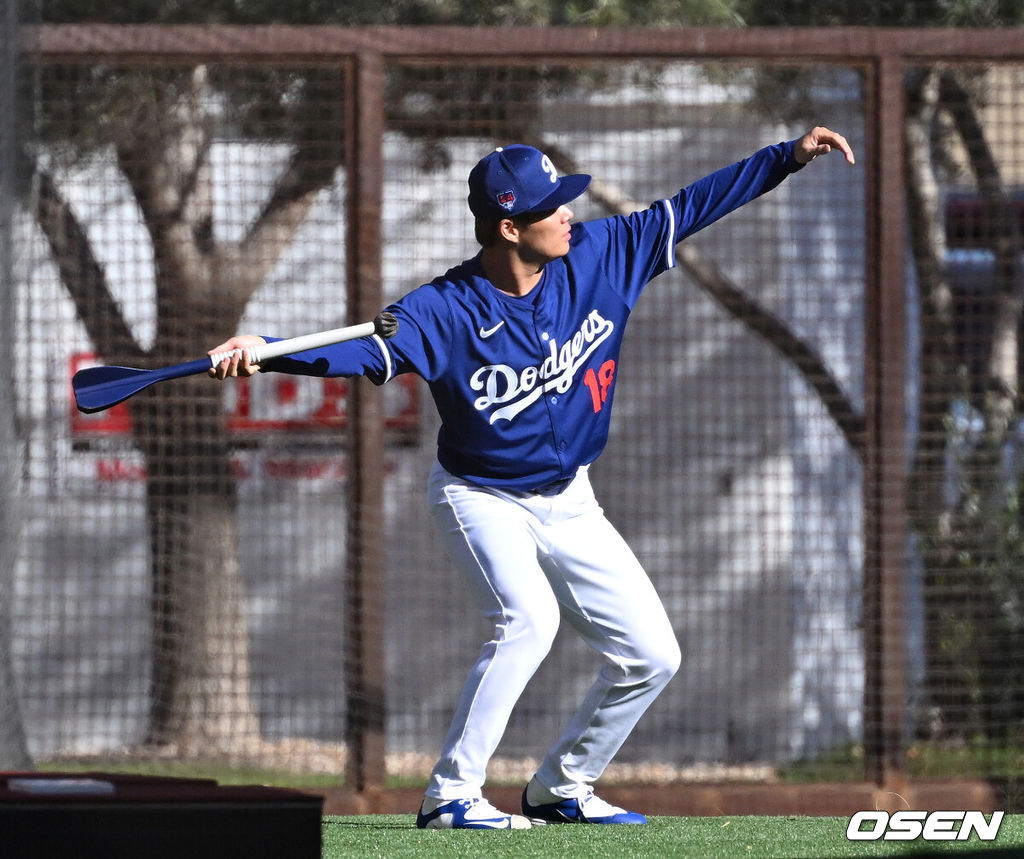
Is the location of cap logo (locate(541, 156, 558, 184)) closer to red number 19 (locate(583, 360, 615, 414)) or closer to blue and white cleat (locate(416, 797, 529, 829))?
red number 19 (locate(583, 360, 615, 414))

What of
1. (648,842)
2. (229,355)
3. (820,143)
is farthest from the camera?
(820,143)

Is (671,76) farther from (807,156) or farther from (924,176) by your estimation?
(807,156)

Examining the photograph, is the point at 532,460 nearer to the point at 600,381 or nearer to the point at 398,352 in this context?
the point at 600,381

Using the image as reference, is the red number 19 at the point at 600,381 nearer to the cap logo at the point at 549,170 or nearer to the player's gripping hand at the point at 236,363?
the cap logo at the point at 549,170

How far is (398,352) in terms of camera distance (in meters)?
4.14

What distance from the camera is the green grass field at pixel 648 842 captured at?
153 inches

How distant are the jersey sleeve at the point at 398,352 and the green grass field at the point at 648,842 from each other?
118 cm

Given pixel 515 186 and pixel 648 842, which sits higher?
pixel 515 186

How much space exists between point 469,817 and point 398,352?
4.14 ft

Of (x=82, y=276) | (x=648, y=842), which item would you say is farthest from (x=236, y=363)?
(x=82, y=276)

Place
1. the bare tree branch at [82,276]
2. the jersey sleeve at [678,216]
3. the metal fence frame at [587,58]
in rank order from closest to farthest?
the jersey sleeve at [678,216], the metal fence frame at [587,58], the bare tree branch at [82,276]

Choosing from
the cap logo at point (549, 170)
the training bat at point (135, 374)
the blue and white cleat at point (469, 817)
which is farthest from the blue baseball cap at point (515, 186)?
the blue and white cleat at point (469, 817)

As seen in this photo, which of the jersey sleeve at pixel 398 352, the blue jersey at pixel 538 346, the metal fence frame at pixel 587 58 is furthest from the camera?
the metal fence frame at pixel 587 58

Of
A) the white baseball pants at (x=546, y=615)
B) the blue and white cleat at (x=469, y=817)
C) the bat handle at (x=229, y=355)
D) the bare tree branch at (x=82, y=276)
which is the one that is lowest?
the blue and white cleat at (x=469, y=817)
